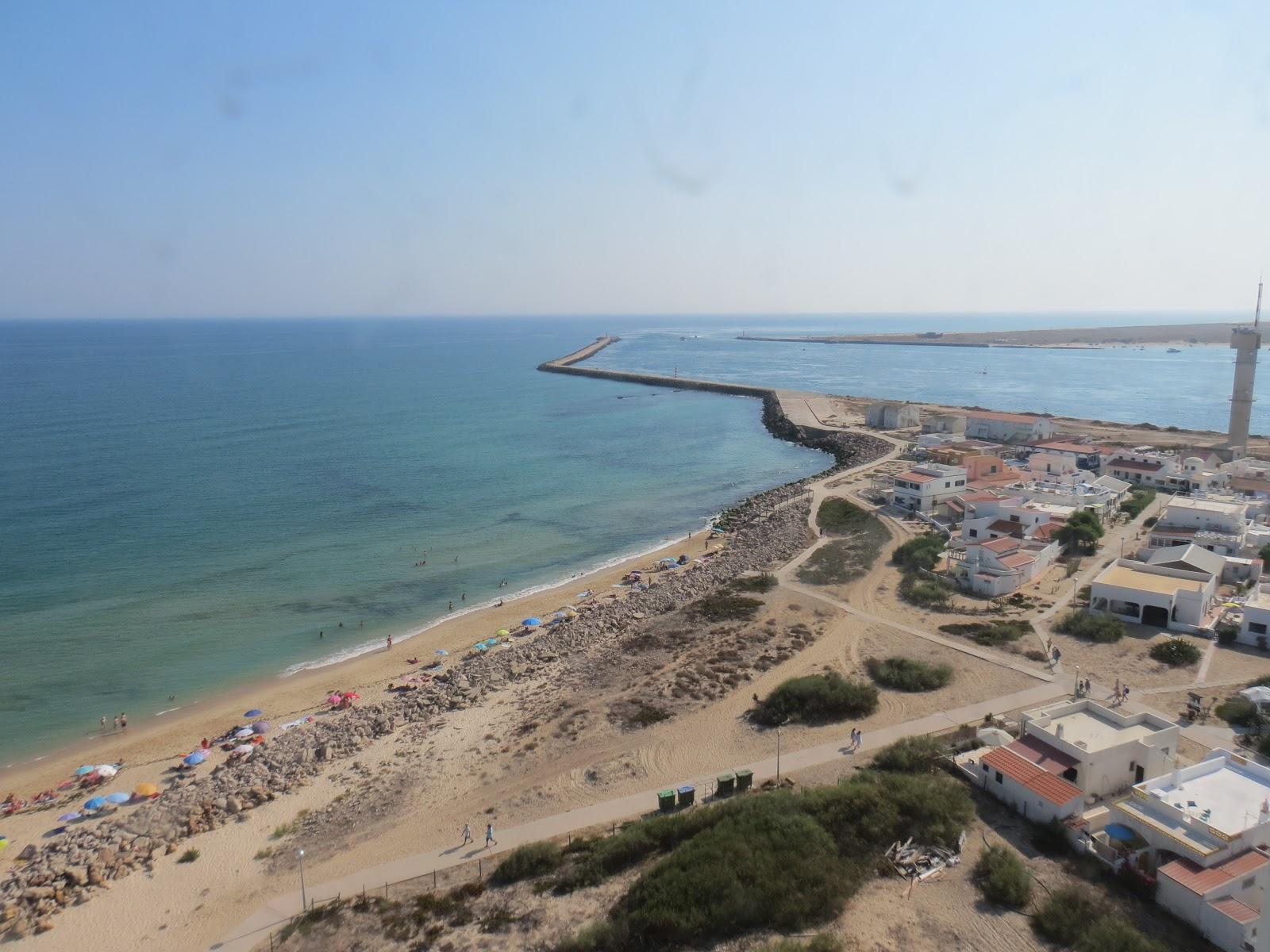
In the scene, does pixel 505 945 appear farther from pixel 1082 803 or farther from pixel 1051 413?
pixel 1051 413

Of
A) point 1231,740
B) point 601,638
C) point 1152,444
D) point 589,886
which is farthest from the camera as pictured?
point 1152,444

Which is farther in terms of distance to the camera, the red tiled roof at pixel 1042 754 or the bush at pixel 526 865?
the red tiled roof at pixel 1042 754

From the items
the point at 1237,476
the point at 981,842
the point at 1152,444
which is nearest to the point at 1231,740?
the point at 981,842

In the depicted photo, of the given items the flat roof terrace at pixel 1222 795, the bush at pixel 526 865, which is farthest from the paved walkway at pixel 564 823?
the flat roof terrace at pixel 1222 795

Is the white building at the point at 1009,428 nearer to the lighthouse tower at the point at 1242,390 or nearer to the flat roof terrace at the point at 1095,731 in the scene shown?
the lighthouse tower at the point at 1242,390

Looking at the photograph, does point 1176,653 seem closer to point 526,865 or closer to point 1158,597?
point 1158,597

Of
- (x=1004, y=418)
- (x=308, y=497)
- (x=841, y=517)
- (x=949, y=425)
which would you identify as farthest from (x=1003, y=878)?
(x=949, y=425)
